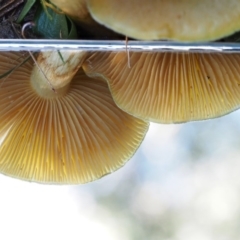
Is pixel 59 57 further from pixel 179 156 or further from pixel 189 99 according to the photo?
pixel 179 156

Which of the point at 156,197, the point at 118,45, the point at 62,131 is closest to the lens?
the point at 118,45

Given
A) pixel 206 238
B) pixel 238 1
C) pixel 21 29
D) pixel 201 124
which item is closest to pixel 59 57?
pixel 21 29

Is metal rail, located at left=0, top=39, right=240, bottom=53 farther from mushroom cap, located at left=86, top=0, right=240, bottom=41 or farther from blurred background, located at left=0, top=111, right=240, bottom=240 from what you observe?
blurred background, located at left=0, top=111, right=240, bottom=240

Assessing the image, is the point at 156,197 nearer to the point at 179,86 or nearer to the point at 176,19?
the point at 179,86

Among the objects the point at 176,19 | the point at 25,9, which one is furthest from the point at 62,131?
the point at 176,19

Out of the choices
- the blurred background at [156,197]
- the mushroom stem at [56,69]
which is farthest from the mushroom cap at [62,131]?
the blurred background at [156,197]

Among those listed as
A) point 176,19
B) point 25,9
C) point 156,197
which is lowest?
point 176,19
